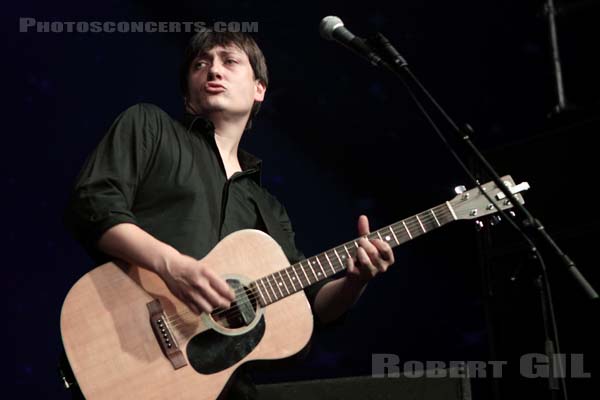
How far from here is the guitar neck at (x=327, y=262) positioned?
2033 millimetres

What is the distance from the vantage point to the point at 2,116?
10.1 ft

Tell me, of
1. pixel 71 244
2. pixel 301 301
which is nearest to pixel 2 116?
pixel 71 244

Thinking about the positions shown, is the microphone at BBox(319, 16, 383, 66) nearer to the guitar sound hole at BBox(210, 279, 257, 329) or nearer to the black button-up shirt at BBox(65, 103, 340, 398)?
the black button-up shirt at BBox(65, 103, 340, 398)

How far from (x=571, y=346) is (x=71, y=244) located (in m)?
2.30

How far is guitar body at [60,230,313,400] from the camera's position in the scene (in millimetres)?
1801

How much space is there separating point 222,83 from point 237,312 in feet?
3.16

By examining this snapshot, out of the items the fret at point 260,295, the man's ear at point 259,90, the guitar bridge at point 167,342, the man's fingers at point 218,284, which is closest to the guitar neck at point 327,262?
the fret at point 260,295

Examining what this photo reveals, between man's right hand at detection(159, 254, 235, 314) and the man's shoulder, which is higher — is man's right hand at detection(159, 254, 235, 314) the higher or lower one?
the lower one

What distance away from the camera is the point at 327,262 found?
7.16 feet

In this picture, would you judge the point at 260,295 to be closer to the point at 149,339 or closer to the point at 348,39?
the point at 149,339

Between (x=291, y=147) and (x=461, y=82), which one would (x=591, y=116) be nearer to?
(x=461, y=82)

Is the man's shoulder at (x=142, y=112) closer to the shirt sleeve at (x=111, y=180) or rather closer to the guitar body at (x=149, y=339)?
the shirt sleeve at (x=111, y=180)

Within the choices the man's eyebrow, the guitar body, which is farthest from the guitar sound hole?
the man's eyebrow

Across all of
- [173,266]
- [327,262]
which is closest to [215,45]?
[327,262]
